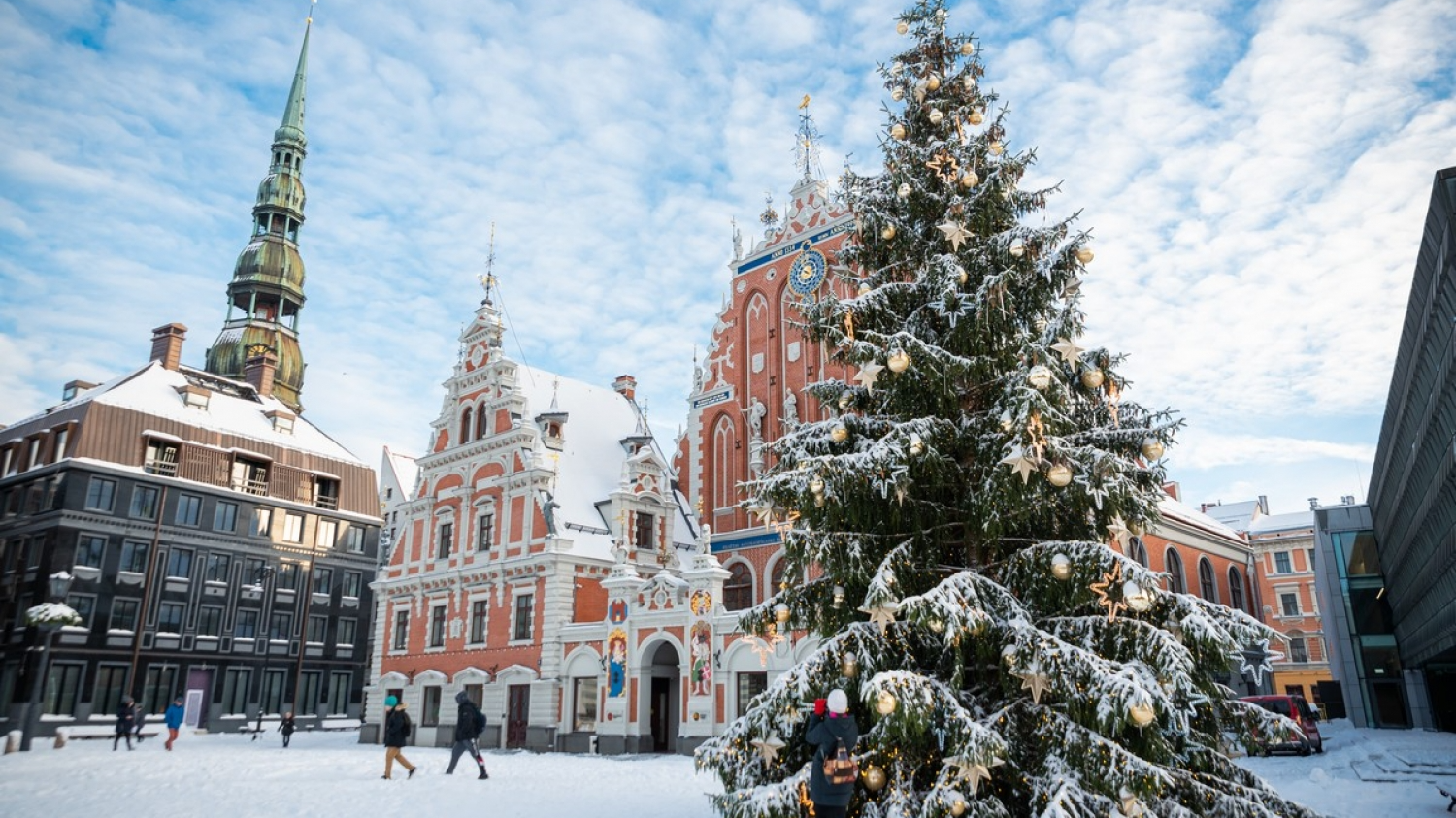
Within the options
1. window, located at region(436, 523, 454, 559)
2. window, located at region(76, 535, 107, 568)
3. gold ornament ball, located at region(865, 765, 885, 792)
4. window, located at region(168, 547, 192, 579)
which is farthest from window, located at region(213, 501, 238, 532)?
gold ornament ball, located at region(865, 765, 885, 792)

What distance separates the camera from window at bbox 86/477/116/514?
136 ft

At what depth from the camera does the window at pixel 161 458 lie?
4350 centimetres

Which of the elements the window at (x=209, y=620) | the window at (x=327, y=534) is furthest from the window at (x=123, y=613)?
the window at (x=327, y=534)

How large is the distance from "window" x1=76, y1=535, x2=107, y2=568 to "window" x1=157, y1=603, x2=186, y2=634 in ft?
11.2

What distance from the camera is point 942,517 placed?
430 inches

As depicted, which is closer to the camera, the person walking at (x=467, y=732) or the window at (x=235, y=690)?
the person walking at (x=467, y=732)

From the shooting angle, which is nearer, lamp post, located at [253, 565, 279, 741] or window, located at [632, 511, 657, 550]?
window, located at [632, 511, 657, 550]

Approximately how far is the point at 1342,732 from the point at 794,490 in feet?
105

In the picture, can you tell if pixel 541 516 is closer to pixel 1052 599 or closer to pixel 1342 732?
pixel 1052 599

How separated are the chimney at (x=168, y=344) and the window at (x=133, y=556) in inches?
438

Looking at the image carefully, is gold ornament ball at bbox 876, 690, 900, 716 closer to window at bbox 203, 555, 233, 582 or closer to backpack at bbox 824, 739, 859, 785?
backpack at bbox 824, 739, 859, 785

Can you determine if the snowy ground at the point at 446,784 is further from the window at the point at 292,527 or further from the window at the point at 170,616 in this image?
the window at the point at 292,527

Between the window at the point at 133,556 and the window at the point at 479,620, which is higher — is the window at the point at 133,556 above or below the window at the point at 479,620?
above

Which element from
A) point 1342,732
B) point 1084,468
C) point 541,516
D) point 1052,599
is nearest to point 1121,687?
point 1052,599
